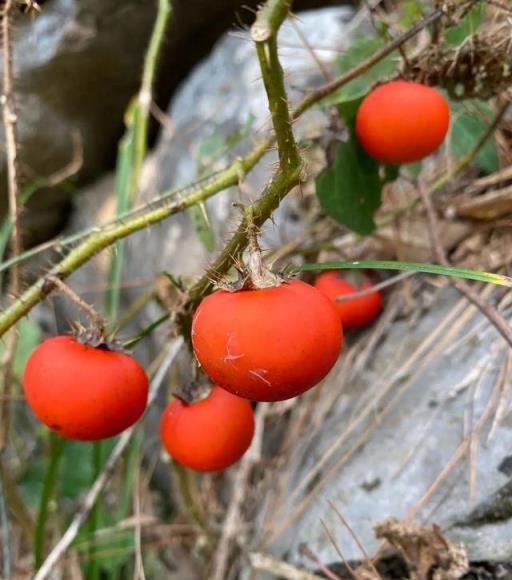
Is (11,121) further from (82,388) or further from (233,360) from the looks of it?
(233,360)

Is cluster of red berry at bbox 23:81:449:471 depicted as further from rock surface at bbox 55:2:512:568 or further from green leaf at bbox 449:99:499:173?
green leaf at bbox 449:99:499:173

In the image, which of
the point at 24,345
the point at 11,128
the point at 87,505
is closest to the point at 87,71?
the point at 24,345

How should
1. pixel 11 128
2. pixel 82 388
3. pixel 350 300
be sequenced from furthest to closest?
pixel 350 300
pixel 11 128
pixel 82 388

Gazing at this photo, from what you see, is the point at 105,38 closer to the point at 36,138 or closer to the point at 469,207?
the point at 36,138

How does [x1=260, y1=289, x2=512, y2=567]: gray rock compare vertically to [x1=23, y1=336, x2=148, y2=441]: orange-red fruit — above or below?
below

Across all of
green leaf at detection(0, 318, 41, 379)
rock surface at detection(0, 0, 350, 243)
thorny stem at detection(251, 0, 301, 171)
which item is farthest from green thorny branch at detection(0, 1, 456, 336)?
rock surface at detection(0, 0, 350, 243)

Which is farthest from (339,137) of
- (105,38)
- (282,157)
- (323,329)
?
(105,38)
